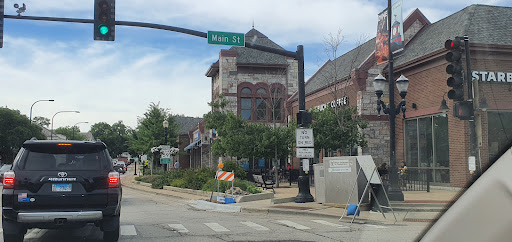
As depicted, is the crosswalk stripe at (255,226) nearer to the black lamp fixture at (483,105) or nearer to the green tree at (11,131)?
the black lamp fixture at (483,105)

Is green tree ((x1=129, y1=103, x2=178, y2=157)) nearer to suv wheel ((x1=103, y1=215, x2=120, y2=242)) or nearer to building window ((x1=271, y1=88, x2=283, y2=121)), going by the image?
building window ((x1=271, y1=88, x2=283, y2=121))

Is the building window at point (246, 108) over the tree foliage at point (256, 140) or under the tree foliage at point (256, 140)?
over

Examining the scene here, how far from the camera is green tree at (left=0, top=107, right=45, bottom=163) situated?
60.0 metres

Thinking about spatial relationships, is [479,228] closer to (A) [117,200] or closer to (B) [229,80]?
(A) [117,200]

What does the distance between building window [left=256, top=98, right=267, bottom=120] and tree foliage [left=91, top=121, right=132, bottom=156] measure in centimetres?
9756

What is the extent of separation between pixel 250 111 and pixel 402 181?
1046 inches

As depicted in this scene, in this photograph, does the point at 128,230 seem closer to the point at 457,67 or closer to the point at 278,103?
the point at 457,67

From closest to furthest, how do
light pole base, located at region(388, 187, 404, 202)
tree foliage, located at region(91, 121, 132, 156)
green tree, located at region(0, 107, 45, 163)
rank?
1. light pole base, located at region(388, 187, 404, 202)
2. green tree, located at region(0, 107, 45, 163)
3. tree foliage, located at region(91, 121, 132, 156)

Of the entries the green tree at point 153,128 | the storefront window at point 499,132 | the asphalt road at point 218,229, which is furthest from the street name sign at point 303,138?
the green tree at point 153,128

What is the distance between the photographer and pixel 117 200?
8.32 meters

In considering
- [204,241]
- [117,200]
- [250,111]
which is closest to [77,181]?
[117,200]

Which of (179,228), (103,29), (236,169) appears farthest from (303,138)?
(236,169)

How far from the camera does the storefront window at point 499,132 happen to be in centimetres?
172

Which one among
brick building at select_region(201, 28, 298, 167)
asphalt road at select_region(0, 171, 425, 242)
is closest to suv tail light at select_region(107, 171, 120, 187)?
asphalt road at select_region(0, 171, 425, 242)
